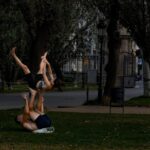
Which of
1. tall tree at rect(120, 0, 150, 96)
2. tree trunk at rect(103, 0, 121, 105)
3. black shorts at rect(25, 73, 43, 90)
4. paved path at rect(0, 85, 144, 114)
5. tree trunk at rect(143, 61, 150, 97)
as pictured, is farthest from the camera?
tree trunk at rect(143, 61, 150, 97)

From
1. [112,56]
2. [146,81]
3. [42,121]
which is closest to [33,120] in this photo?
[42,121]

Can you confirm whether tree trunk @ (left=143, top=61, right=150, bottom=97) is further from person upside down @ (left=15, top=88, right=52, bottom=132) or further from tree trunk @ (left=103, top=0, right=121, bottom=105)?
person upside down @ (left=15, top=88, right=52, bottom=132)

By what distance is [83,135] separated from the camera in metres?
15.6

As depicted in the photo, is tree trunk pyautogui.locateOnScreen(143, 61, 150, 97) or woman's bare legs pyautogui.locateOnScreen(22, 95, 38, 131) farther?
tree trunk pyautogui.locateOnScreen(143, 61, 150, 97)

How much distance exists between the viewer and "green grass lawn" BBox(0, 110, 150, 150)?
13.2 m

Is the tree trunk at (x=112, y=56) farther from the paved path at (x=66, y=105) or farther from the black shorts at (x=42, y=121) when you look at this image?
the black shorts at (x=42, y=121)

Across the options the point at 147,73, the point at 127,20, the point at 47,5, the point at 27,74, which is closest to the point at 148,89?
the point at 147,73

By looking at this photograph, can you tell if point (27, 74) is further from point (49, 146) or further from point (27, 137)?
point (49, 146)

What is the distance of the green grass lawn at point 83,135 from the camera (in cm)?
1322

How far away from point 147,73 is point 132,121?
629 inches

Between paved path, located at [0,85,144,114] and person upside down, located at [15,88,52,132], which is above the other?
person upside down, located at [15,88,52,132]

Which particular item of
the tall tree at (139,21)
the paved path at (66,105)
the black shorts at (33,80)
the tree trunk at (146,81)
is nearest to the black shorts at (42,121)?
the black shorts at (33,80)

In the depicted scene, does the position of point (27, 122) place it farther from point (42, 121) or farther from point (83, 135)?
point (83, 135)

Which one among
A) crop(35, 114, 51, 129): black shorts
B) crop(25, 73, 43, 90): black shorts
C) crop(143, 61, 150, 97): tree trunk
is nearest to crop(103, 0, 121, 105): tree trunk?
crop(143, 61, 150, 97): tree trunk
